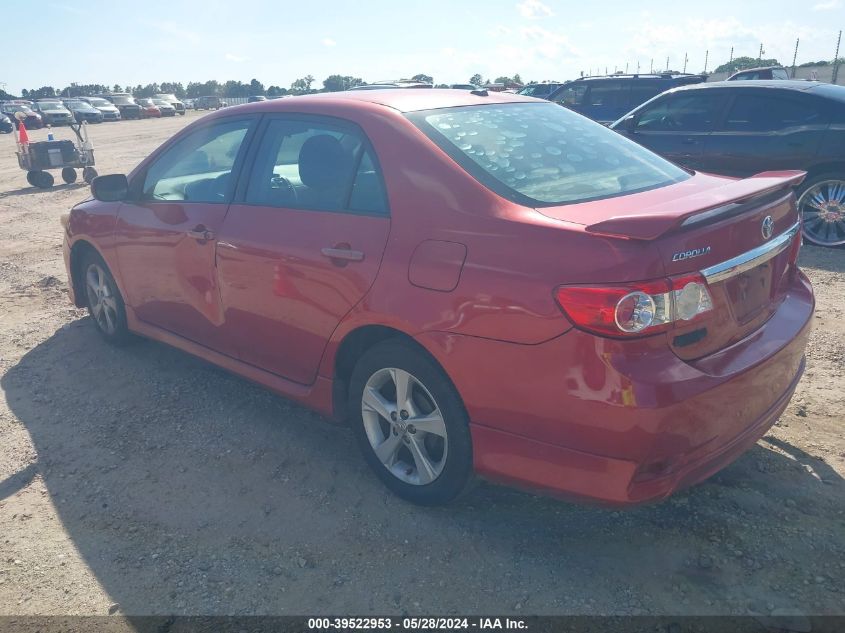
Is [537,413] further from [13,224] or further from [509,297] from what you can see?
[13,224]

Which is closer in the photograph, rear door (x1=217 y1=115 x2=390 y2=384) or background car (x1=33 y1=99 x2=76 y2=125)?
rear door (x1=217 y1=115 x2=390 y2=384)

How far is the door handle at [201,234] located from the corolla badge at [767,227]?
2743 mm

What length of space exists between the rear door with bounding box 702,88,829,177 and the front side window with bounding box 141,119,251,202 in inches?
228

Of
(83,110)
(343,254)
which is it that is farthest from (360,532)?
(83,110)

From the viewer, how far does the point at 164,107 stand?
160 feet

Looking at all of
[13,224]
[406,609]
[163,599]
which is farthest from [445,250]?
[13,224]

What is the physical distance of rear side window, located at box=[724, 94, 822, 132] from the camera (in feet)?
23.5

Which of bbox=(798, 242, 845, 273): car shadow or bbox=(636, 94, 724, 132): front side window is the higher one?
bbox=(636, 94, 724, 132): front side window

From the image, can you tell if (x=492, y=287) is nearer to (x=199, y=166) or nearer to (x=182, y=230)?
(x=182, y=230)

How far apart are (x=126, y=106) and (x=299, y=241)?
48967 millimetres

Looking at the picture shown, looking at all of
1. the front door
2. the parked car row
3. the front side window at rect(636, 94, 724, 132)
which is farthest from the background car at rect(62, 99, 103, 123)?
the front door

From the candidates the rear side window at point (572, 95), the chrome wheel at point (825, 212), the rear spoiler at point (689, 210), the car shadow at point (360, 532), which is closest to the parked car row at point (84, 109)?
the rear side window at point (572, 95)

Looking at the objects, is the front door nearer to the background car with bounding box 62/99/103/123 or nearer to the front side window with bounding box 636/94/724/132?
the front side window with bounding box 636/94/724/132

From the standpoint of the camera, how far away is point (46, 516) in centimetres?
325
